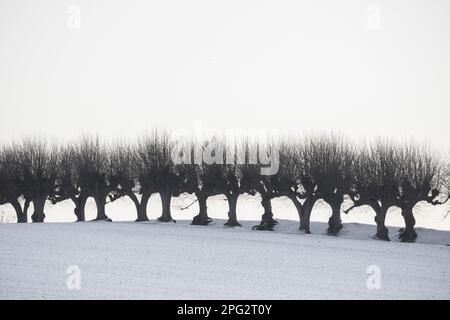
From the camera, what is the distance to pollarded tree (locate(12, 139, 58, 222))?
189ft

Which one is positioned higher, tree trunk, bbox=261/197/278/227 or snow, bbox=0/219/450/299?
snow, bbox=0/219/450/299

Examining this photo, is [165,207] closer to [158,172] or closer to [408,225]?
[158,172]

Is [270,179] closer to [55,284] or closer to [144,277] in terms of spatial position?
[144,277]

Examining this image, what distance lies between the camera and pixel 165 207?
2266 inches

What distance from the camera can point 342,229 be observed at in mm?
58219

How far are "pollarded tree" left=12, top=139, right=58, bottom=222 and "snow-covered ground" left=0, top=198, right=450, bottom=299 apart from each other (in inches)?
565

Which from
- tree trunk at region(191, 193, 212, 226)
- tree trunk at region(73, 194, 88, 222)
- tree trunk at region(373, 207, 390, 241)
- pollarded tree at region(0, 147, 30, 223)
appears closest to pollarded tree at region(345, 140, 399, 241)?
tree trunk at region(373, 207, 390, 241)

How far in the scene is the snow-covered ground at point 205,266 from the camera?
68.6ft

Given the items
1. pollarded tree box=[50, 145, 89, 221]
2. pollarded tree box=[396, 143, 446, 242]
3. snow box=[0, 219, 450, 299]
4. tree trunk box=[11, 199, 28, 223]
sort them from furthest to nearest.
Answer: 1. tree trunk box=[11, 199, 28, 223]
2. pollarded tree box=[50, 145, 89, 221]
3. pollarded tree box=[396, 143, 446, 242]
4. snow box=[0, 219, 450, 299]

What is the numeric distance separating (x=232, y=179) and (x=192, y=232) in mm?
9585

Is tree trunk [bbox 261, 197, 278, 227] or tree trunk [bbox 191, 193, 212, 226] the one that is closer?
tree trunk [bbox 261, 197, 278, 227]

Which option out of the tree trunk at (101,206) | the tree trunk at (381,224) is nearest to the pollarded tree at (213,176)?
the tree trunk at (101,206)

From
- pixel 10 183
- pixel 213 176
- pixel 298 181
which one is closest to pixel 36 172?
pixel 10 183

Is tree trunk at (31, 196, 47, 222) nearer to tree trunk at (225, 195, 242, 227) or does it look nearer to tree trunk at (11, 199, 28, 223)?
tree trunk at (11, 199, 28, 223)
